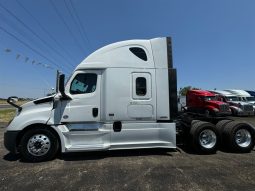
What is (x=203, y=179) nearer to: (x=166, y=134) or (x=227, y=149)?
(x=166, y=134)

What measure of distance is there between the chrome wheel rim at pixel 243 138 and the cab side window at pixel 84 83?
4929 mm

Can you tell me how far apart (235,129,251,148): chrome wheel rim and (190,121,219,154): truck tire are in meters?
0.86

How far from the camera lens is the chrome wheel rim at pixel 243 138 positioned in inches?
320

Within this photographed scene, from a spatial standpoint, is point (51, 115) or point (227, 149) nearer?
point (51, 115)

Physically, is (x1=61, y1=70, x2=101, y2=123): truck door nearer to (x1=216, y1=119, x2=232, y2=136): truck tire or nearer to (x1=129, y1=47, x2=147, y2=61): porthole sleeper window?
(x1=129, y1=47, x2=147, y2=61): porthole sleeper window

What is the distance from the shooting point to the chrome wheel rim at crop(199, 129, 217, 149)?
7773mm

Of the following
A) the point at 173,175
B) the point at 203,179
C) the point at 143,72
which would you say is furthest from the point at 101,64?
the point at 203,179

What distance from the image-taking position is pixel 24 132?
6910mm

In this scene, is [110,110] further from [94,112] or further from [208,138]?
[208,138]

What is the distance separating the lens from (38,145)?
22.5 ft

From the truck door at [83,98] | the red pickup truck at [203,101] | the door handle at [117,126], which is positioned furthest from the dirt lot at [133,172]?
the red pickup truck at [203,101]

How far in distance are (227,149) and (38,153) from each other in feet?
19.4

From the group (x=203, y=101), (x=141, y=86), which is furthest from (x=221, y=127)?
(x=203, y=101)

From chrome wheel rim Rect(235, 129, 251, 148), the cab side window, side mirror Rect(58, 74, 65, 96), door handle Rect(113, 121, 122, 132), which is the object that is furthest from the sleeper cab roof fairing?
chrome wheel rim Rect(235, 129, 251, 148)
